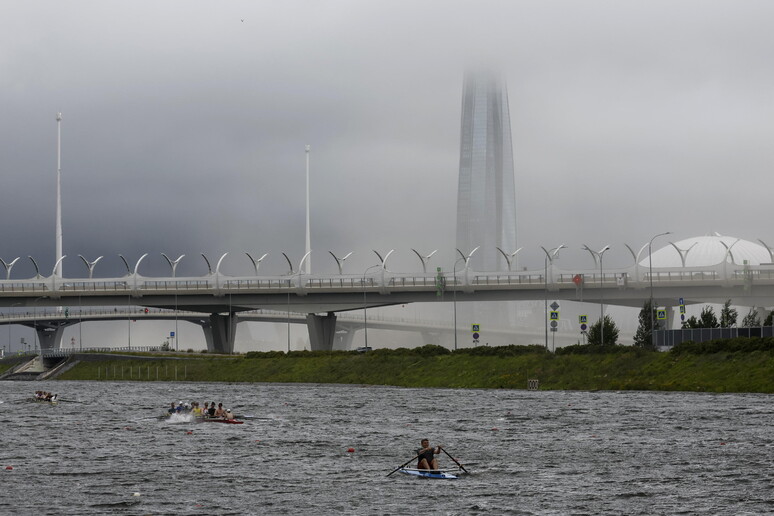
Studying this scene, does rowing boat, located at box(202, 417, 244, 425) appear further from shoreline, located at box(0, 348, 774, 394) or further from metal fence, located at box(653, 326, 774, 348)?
metal fence, located at box(653, 326, 774, 348)

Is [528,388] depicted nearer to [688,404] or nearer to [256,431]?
[688,404]

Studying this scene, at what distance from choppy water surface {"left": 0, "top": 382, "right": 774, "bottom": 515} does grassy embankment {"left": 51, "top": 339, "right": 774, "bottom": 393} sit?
7.22 m

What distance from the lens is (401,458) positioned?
61969mm

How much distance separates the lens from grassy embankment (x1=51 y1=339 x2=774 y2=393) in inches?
4247

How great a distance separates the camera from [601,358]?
125500 mm

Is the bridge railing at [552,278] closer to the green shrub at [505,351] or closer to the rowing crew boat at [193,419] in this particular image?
the green shrub at [505,351]

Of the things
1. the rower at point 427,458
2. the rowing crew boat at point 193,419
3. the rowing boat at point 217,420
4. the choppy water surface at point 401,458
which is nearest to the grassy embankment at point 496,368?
the choppy water surface at point 401,458

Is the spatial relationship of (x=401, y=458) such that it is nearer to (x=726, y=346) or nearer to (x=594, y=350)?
(x=726, y=346)

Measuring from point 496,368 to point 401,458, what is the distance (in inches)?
2896

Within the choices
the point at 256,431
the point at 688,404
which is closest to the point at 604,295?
the point at 688,404

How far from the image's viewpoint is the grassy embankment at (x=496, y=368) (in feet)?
354

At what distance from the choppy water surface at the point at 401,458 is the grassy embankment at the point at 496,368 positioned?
722 centimetres

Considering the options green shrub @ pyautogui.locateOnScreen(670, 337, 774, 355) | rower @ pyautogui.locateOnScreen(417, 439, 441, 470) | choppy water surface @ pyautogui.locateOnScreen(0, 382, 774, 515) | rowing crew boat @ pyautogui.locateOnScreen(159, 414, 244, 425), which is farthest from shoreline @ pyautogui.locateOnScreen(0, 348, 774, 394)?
rower @ pyautogui.locateOnScreen(417, 439, 441, 470)

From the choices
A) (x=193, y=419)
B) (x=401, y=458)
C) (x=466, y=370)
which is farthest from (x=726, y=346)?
(x=401, y=458)
